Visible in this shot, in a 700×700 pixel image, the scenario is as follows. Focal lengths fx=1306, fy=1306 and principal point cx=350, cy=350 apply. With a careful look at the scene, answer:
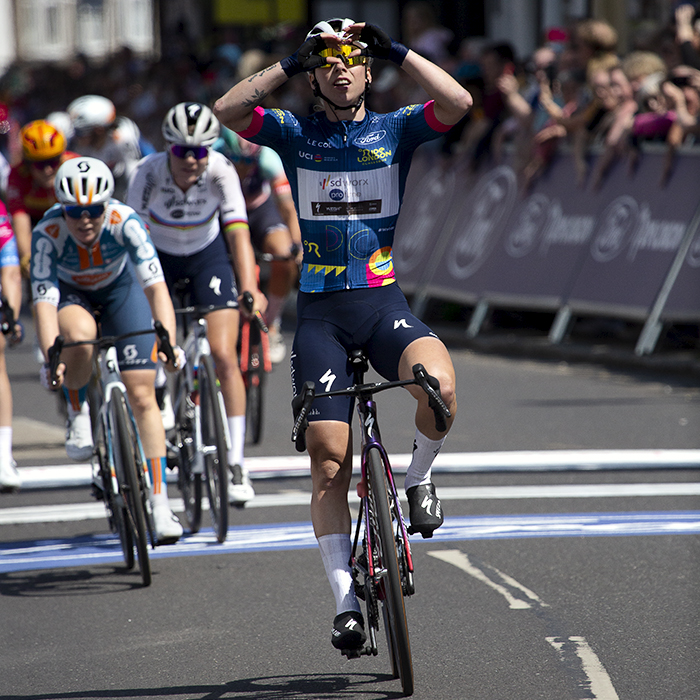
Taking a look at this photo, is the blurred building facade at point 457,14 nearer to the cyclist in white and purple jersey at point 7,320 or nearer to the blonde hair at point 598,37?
the blonde hair at point 598,37

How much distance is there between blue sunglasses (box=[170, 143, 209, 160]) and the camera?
23.4 feet

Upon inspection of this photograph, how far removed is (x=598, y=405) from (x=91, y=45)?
56.5 m

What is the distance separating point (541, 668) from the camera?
4.66 metres

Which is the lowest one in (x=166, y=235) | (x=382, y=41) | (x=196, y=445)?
(x=196, y=445)

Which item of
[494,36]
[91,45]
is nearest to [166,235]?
[494,36]

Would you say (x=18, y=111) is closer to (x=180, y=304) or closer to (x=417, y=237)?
(x=417, y=237)

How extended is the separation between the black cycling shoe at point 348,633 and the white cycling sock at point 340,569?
0.05 meters

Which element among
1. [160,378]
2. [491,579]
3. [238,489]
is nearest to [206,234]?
[160,378]

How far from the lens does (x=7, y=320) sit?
24.8ft

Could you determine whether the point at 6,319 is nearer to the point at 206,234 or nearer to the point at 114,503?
the point at 206,234

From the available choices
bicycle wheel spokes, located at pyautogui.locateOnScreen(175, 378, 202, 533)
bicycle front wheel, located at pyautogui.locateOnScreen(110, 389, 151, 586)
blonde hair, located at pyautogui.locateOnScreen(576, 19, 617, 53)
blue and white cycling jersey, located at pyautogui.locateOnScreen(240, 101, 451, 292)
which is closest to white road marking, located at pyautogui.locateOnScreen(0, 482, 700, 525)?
bicycle wheel spokes, located at pyautogui.locateOnScreen(175, 378, 202, 533)

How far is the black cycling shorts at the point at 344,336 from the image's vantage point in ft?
15.4

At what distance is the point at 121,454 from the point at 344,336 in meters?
1.64

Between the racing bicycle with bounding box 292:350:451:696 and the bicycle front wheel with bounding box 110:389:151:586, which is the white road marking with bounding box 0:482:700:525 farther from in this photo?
the racing bicycle with bounding box 292:350:451:696
